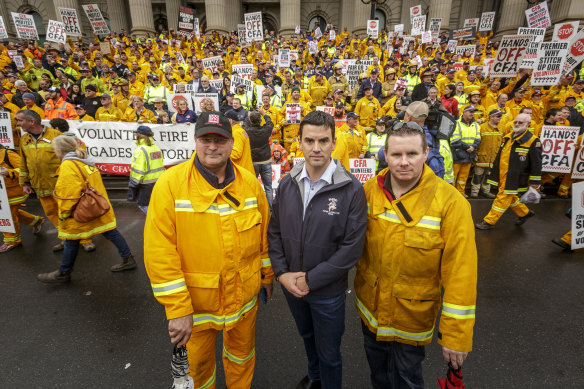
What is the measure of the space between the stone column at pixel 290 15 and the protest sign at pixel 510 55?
1564 centimetres

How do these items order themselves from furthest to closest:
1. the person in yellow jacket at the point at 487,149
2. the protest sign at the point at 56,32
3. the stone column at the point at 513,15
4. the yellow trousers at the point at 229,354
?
the stone column at the point at 513,15, the protest sign at the point at 56,32, the person in yellow jacket at the point at 487,149, the yellow trousers at the point at 229,354

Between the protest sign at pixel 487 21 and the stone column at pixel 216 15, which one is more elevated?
the stone column at pixel 216 15

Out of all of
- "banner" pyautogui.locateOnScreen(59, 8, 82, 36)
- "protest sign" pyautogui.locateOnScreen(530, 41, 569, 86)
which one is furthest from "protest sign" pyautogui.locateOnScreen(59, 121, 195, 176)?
"banner" pyautogui.locateOnScreen(59, 8, 82, 36)

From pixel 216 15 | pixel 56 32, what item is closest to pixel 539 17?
pixel 216 15

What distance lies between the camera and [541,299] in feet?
12.1

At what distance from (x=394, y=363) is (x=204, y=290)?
1.48 m

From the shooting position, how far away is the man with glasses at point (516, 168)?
5031mm

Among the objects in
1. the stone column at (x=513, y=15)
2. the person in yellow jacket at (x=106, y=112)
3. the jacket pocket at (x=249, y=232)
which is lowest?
the jacket pocket at (x=249, y=232)

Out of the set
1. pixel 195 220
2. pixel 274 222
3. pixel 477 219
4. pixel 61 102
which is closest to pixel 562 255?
pixel 477 219

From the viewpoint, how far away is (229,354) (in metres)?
2.26

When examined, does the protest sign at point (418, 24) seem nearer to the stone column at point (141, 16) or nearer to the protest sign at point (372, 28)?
the protest sign at point (372, 28)

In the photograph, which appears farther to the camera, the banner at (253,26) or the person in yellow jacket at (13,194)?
the banner at (253,26)

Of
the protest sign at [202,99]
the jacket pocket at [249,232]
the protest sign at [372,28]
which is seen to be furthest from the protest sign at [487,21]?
the jacket pocket at [249,232]

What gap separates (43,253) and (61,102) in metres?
5.10
